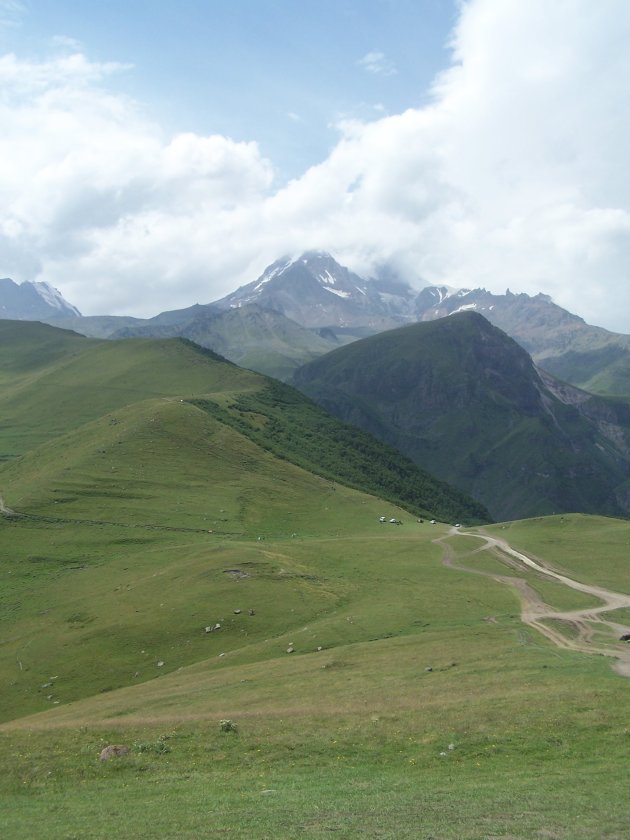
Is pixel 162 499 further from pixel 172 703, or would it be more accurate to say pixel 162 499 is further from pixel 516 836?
pixel 516 836

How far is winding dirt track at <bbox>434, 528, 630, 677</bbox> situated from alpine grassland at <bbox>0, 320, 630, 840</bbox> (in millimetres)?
1007

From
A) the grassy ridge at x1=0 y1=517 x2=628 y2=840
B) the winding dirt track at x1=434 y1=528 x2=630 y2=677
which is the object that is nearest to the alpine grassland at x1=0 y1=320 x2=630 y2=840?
the grassy ridge at x1=0 y1=517 x2=628 y2=840

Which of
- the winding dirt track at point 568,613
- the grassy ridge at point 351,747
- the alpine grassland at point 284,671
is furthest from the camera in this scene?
the winding dirt track at point 568,613

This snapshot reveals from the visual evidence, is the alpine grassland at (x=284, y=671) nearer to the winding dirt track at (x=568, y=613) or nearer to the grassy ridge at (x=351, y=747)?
the grassy ridge at (x=351, y=747)

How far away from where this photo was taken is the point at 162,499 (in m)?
146

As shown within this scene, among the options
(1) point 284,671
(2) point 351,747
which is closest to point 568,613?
(1) point 284,671

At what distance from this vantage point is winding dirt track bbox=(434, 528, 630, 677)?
6252cm

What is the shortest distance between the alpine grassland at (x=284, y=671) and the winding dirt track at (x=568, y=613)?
1007 millimetres

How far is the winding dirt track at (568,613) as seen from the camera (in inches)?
2461

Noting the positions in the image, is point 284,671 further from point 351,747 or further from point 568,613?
point 568,613

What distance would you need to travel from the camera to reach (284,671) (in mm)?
58688

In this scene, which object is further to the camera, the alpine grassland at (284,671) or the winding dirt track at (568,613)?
the winding dirt track at (568,613)

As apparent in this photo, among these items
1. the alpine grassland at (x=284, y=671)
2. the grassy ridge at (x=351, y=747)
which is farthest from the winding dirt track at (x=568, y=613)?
Answer: the grassy ridge at (x=351, y=747)

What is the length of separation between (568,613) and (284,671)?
37258 mm
